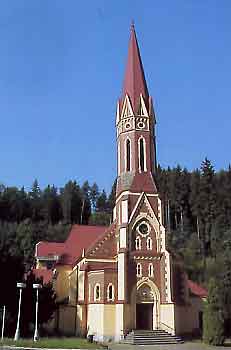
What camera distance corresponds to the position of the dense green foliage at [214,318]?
35125 millimetres

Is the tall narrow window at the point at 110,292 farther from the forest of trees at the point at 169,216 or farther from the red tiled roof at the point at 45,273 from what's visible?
the red tiled roof at the point at 45,273

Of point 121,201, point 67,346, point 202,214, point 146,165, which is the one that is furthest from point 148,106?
point 202,214

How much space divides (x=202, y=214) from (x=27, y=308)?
1989 inches

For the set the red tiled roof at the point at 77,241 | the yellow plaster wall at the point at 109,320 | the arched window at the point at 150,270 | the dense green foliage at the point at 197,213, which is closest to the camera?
the yellow plaster wall at the point at 109,320

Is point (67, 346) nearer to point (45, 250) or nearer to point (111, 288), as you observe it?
point (111, 288)

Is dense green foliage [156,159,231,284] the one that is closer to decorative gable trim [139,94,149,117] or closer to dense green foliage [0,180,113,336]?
dense green foliage [0,180,113,336]

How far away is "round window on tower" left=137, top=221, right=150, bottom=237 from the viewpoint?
4216 cm

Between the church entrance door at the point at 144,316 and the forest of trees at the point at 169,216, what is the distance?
25.2 ft

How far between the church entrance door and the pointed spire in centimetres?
1938

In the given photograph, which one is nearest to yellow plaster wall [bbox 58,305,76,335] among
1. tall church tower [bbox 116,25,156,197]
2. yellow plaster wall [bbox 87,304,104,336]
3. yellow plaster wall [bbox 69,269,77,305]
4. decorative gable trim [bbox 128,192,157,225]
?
yellow plaster wall [bbox 69,269,77,305]

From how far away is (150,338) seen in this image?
37156mm

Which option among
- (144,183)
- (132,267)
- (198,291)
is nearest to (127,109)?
(144,183)

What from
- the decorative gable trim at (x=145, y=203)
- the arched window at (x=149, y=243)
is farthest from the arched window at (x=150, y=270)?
the decorative gable trim at (x=145, y=203)

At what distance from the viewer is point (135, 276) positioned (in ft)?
132
